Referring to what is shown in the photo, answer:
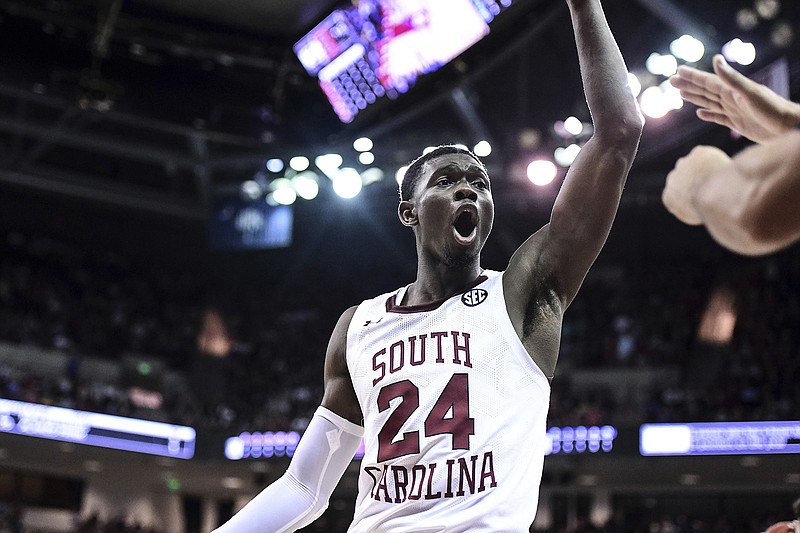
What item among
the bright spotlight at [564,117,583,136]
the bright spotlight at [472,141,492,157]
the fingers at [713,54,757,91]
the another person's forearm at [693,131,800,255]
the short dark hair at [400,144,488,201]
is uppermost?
the bright spotlight at [472,141,492,157]

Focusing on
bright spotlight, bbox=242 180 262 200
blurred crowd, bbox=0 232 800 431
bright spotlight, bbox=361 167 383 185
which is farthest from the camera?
bright spotlight, bbox=242 180 262 200

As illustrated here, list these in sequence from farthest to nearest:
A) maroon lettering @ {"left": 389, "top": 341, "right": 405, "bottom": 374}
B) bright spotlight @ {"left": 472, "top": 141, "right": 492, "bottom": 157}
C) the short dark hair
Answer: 1. bright spotlight @ {"left": 472, "top": 141, "right": 492, "bottom": 157}
2. the short dark hair
3. maroon lettering @ {"left": 389, "top": 341, "right": 405, "bottom": 374}

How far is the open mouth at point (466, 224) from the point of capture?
2.84 meters

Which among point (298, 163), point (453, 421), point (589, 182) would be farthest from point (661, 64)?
point (453, 421)

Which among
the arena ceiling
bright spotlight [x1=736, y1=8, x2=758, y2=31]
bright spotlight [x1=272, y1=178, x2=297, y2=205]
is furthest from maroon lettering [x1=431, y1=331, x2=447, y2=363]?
bright spotlight [x1=272, y1=178, x2=297, y2=205]

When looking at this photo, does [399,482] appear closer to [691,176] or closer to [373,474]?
[373,474]

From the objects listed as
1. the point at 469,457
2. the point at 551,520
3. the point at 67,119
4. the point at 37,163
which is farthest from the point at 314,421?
the point at 37,163

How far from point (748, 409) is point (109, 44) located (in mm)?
12207

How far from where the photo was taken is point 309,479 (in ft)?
9.75

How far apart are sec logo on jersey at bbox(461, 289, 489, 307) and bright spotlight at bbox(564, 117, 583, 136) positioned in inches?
483

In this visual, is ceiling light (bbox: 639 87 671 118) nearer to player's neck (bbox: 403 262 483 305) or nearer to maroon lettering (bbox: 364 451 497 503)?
player's neck (bbox: 403 262 483 305)

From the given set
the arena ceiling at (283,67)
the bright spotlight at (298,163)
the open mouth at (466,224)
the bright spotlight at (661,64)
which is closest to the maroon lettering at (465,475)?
the open mouth at (466,224)

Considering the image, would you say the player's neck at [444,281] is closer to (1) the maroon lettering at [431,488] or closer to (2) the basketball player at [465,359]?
(2) the basketball player at [465,359]

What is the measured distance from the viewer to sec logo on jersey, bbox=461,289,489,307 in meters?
2.79
